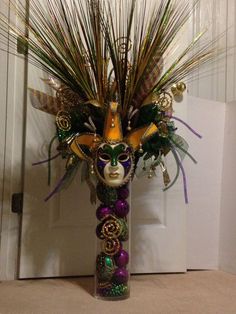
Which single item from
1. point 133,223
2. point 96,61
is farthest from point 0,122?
point 133,223

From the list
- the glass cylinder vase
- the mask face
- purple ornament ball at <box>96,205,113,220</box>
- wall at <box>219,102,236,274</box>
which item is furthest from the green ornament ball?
wall at <box>219,102,236,274</box>

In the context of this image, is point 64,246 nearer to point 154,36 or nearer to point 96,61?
point 96,61

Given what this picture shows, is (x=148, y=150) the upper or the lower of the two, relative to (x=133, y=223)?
upper

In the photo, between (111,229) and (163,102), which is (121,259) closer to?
(111,229)

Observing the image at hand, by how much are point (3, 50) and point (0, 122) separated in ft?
0.85

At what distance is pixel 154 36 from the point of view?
1.19 meters

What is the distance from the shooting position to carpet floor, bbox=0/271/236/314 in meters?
1.10

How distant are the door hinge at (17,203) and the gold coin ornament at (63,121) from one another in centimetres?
38

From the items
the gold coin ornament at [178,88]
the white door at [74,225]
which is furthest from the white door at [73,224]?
the gold coin ornament at [178,88]

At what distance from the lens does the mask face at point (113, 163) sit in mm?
1122

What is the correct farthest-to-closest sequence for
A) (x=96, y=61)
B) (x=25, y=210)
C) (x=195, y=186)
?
(x=195, y=186), (x=25, y=210), (x=96, y=61)

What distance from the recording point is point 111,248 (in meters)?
1.17

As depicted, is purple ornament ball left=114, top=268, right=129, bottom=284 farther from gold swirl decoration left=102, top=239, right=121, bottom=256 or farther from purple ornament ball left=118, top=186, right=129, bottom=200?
purple ornament ball left=118, top=186, right=129, bottom=200

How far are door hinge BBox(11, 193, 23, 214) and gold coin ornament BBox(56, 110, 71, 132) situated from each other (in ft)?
1.25
